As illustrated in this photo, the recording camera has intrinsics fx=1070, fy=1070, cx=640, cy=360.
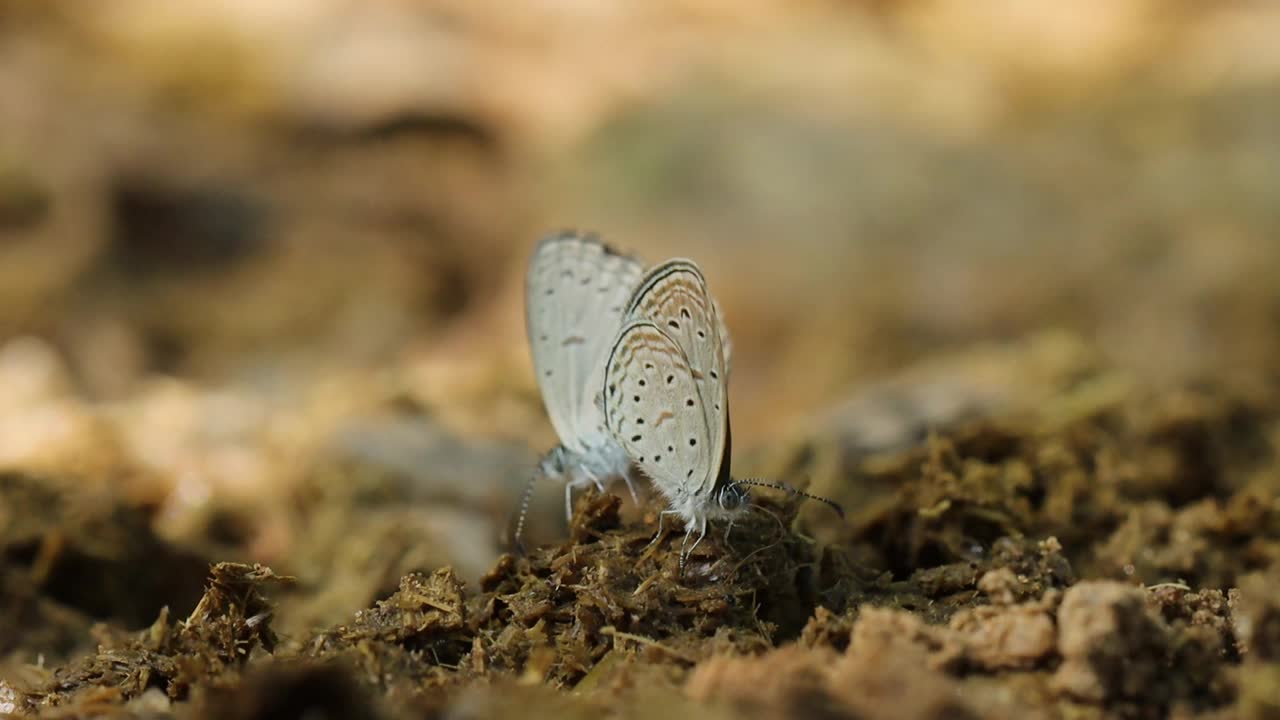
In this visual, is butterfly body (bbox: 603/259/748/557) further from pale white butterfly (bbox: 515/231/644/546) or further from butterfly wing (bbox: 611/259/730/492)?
pale white butterfly (bbox: 515/231/644/546)

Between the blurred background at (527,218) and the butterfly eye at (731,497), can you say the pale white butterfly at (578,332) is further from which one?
the blurred background at (527,218)

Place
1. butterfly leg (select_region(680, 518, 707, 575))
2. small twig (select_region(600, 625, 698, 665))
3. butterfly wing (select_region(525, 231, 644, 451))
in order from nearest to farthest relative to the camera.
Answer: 1. small twig (select_region(600, 625, 698, 665))
2. butterfly leg (select_region(680, 518, 707, 575))
3. butterfly wing (select_region(525, 231, 644, 451))

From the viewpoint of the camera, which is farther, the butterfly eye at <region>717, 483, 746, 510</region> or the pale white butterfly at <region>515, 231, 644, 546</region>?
the pale white butterfly at <region>515, 231, 644, 546</region>

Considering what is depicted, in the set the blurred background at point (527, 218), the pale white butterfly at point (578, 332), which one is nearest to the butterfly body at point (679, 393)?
the pale white butterfly at point (578, 332)

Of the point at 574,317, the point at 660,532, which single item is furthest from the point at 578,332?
the point at 660,532

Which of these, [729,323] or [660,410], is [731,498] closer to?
[660,410]

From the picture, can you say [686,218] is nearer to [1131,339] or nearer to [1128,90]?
[1131,339]

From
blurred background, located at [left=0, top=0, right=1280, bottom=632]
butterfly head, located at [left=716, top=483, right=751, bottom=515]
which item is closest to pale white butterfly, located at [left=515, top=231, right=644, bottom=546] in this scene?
butterfly head, located at [left=716, top=483, right=751, bottom=515]
